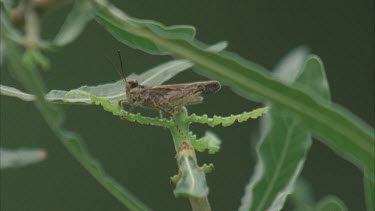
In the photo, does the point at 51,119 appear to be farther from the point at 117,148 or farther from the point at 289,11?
the point at 289,11

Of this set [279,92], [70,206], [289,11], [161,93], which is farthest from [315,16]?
[279,92]

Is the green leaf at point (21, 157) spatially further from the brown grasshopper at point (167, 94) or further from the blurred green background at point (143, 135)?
the blurred green background at point (143, 135)

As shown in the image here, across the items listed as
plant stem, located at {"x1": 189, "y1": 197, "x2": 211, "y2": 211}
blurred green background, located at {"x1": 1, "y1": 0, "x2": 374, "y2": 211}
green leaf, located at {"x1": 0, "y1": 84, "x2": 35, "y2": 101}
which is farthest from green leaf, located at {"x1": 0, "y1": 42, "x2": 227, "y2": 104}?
blurred green background, located at {"x1": 1, "y1": 0, "x2": 374, "y2": 211}

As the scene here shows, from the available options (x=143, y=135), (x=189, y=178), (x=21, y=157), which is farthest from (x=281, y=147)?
(x=143, y=135)

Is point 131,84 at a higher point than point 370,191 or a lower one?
higher

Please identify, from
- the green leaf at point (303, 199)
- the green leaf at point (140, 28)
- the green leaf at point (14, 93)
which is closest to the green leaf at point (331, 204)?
the green leaf at point (303, 199)

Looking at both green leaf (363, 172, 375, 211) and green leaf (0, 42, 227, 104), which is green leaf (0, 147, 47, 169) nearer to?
green leaf (0, 42, 227, 104)

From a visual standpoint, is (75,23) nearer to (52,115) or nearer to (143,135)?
(52,115)
